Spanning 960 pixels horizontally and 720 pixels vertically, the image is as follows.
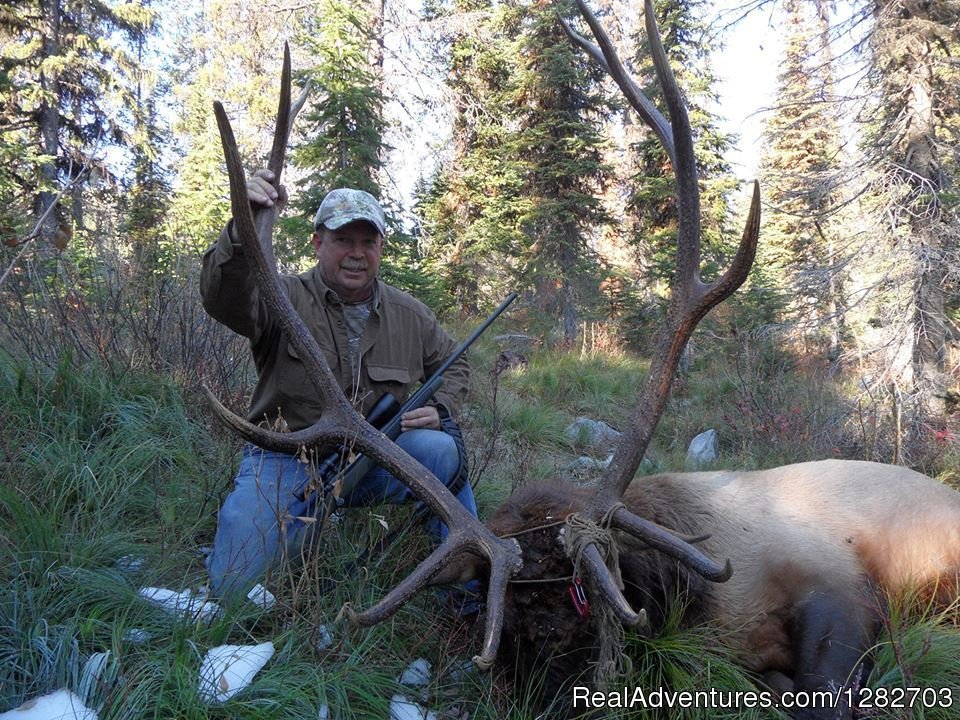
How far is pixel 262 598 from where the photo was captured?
8.90 feet

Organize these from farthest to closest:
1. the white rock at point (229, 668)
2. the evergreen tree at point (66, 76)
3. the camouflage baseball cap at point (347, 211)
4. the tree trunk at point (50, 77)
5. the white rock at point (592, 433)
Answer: the tree trunk at point (50, 77) → the evergreen tree at point (66, 76) → the white rock at point (592, 433) → the camouflage baseball cap at point (347, 211) → the white rock at point (229, 668)

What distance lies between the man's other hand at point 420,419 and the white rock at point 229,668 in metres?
1.28

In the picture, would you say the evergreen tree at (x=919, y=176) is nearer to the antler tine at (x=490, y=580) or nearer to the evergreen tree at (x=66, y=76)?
the antler tine at (x=490, y=580)

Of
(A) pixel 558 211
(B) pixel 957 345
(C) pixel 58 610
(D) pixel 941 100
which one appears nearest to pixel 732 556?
(C) pixel 58 610

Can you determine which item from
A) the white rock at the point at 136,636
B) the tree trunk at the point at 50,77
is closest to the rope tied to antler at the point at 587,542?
the white rock at the point at 136,636

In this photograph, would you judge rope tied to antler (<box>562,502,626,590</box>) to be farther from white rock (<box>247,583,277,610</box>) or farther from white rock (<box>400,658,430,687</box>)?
white rock (<box>247,583,277,610</box>)

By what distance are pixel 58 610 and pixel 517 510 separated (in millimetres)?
1716

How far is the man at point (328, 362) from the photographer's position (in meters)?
2.95

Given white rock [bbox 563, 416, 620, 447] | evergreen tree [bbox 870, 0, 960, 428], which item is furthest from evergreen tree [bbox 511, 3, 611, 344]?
white rock [bbox 563, 416, 620, 447]

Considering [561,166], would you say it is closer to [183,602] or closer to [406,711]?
[183,602]

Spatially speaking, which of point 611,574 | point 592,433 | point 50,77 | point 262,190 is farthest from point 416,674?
point 50,77

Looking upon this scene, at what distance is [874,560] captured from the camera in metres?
3.26

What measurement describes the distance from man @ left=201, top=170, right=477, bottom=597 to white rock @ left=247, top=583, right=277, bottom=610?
0.13ft

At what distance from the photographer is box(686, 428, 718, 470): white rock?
6.05 meters
